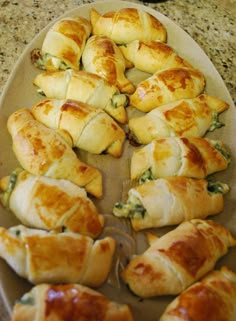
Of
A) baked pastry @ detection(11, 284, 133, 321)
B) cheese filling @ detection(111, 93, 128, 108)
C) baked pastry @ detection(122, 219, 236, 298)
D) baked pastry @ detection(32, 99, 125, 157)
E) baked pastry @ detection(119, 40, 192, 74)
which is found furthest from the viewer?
baked pastry @ detection(119, 40, 192, 74)

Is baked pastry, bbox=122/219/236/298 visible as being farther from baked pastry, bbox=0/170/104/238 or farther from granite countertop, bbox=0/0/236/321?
granite countertop, bbox=0/0/236/321

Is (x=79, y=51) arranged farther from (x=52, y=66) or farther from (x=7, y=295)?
(x=7, y=295)

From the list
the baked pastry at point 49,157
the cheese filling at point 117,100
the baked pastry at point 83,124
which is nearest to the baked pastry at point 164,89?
the cheese filling at point 117,100

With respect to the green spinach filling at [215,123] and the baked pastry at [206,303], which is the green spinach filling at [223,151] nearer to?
the green spinach filling at [215,123]

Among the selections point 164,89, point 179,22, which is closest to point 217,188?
→ point 164,89

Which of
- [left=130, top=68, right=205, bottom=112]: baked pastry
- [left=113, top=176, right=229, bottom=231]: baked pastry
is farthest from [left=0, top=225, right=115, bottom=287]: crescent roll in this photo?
[left=130, top=68, right=205, bottom=112]: baked pastry
